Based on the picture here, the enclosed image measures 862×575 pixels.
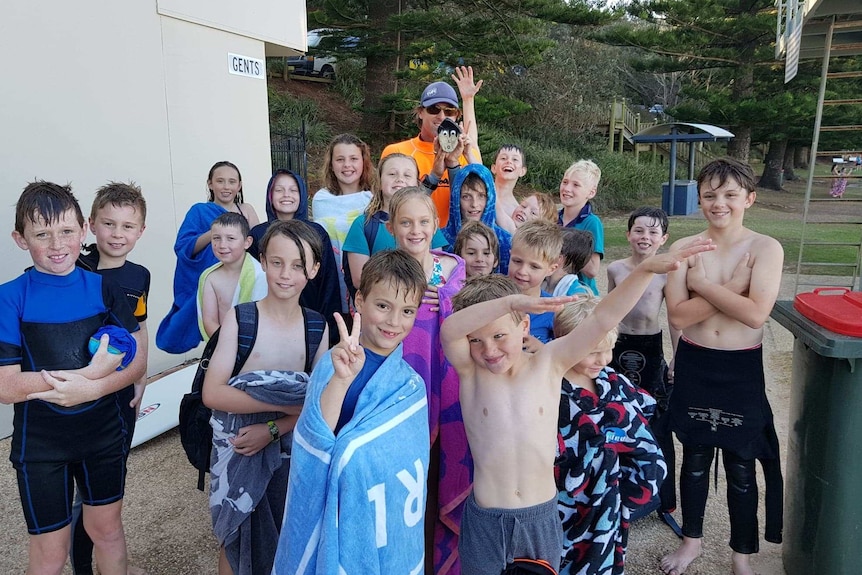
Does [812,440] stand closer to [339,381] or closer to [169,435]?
[339,381]

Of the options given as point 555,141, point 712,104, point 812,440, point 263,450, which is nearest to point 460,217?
point 263,450

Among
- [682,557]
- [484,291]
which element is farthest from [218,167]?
[682,557]

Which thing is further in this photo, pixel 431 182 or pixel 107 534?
pixel 431 182

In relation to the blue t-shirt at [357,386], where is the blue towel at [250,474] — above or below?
below

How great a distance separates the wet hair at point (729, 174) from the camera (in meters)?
2.69

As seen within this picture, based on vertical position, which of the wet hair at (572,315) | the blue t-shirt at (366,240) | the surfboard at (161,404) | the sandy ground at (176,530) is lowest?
the sandy ground at (176,530)

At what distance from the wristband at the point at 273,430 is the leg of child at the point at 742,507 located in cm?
193

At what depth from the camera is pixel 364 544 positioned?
6.21 feet

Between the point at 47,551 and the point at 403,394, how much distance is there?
1.44 meters

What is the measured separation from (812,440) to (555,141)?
1828 cm

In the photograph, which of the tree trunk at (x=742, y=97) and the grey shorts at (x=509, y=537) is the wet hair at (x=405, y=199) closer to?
the grey shorts at (x=509, y=537)

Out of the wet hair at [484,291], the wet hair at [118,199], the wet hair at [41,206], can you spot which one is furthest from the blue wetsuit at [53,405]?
the wet hair at [484,291]

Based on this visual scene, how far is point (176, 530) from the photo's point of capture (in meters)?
3.27

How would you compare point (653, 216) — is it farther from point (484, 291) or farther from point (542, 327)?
point (484, 291)
